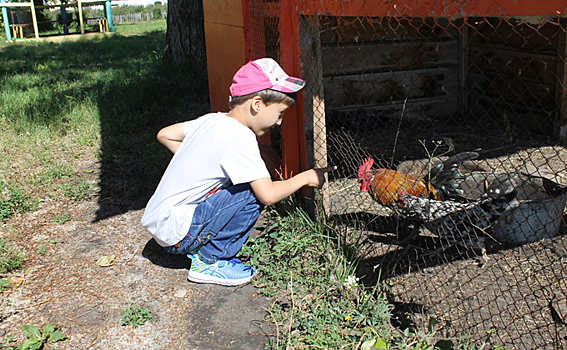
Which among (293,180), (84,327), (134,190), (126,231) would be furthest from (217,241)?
(134,190)

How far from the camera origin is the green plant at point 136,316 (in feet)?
7.81

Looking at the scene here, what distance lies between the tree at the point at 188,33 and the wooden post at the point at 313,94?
15.1 ft

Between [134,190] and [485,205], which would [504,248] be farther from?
[134,190]

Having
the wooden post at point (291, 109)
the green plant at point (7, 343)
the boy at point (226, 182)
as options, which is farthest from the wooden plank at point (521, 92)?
the green plant at point (7, 343)

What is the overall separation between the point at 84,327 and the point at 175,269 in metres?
0.67

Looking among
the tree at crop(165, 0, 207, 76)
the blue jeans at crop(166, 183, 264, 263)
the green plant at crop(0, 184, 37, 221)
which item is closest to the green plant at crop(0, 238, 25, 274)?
the green plant at crop(0, 184, 37, 221)

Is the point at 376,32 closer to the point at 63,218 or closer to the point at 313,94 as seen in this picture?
the point at 313,94

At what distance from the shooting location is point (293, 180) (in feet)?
8.03

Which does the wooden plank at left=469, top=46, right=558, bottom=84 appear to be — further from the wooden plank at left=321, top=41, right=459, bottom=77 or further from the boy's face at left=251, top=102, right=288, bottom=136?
the boy's face at left=251, top=102, right=288, bottom=136

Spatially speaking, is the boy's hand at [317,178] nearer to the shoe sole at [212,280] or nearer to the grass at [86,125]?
the shoe sole at [212,280]

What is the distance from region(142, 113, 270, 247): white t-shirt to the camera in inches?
94.1

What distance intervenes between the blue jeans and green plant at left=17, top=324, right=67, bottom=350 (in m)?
0.71

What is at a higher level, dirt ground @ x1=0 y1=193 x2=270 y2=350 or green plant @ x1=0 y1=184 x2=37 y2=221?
green plant @ x1=0 y1=184 x2=37 y2=221

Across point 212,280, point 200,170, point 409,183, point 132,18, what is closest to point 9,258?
point 212,280
